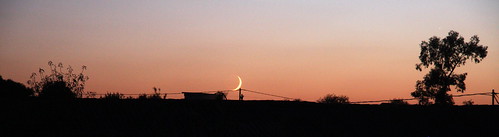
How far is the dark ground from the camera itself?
23.4m

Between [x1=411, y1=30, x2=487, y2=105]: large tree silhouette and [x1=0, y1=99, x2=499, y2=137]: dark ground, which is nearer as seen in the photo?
[x1=0, y1=99, x2=499, y2=137]: dark ground

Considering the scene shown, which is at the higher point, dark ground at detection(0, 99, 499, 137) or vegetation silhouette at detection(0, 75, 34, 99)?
vegetation silhouette at detection(0, 75, 34, 99)

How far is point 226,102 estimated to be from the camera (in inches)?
1130

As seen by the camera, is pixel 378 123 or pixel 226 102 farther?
pixel 378 123

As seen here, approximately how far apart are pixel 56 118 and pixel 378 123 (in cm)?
1874

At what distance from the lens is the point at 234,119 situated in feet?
90.4

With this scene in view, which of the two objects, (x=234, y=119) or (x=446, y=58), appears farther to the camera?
(x=446, y=58)

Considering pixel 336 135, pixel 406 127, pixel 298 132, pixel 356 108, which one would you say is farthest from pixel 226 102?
pixel 406 127

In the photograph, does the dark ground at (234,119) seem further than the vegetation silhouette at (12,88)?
No

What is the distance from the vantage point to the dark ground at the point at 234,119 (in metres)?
Result: 23.4

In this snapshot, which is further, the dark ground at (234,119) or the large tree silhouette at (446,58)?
the large tree silhouette at (446,58)

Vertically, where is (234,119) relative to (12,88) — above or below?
below

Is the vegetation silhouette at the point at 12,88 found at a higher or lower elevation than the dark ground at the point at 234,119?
higher

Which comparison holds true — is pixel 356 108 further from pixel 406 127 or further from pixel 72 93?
pixel 72 93
